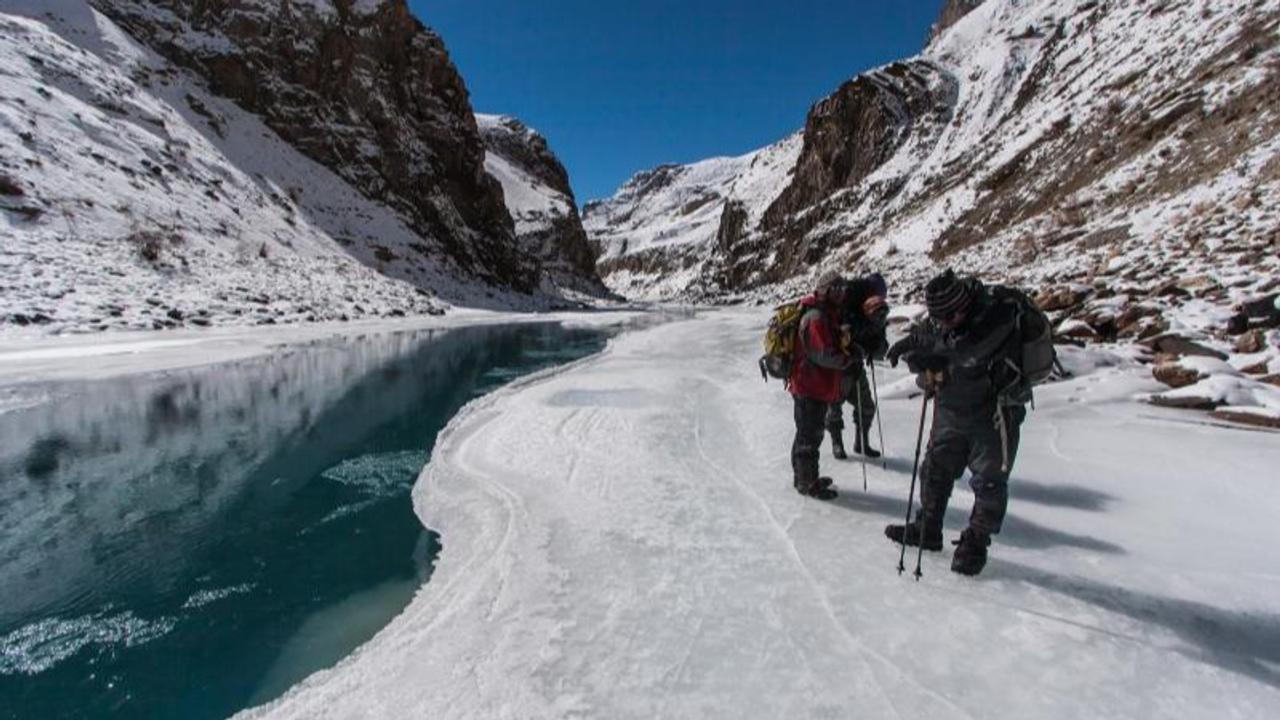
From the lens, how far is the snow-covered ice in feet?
8.98

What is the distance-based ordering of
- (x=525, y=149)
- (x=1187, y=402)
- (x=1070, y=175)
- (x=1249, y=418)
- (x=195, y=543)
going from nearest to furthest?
1. (x=195, y=543)
2. (x=1249, y=418)
3. (x=1187, y=402)
4. (x=1070, y=175)
5. (x=525, y=149)

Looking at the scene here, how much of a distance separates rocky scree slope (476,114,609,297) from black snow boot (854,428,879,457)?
64539mm

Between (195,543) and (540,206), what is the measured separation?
90.9 m

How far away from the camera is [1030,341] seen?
358 cm

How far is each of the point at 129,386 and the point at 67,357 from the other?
14.9ft

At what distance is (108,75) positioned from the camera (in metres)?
33.1

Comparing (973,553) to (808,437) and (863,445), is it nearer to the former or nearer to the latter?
(808,437)

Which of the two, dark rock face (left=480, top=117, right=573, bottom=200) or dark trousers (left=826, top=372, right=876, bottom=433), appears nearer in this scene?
dark trousers (left=826, top=372, right=876, bottom=433)

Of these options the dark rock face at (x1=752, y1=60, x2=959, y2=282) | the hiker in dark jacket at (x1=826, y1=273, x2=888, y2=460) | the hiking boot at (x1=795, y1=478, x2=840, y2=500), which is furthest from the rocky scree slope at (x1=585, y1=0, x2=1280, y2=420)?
the hiking boot at (x1=795, y1=478, x2=840, y2=500)

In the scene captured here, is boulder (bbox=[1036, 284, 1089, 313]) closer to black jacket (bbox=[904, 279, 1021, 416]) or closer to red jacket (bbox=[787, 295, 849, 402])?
red jacket (bbox=[787, 295, 849, 402])

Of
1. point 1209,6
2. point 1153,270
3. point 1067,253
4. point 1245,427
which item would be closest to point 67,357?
point 1245,427

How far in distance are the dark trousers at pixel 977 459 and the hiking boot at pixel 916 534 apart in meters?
0.13

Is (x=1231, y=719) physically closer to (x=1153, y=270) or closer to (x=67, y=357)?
(x=1153, y=270)

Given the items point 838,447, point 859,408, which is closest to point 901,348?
point 859,408
